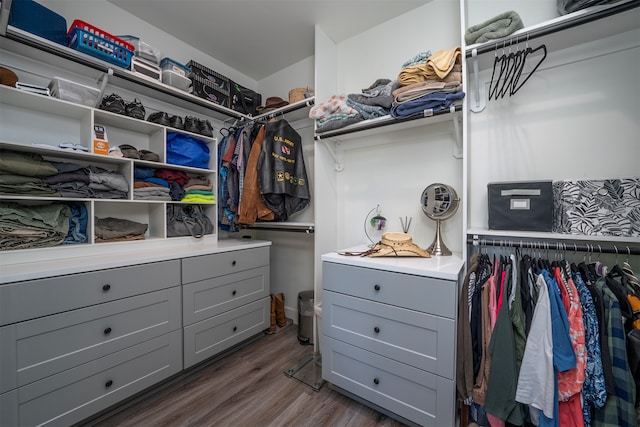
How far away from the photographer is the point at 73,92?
4.77 ft

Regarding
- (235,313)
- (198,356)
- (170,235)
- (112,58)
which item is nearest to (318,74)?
(112,58)

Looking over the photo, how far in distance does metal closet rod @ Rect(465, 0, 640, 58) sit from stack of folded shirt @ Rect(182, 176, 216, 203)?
2.12 m

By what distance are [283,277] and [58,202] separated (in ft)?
6.02

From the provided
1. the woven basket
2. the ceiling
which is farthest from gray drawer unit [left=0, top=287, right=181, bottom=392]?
the ceiling

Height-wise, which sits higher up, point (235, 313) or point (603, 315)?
point (603, 315)

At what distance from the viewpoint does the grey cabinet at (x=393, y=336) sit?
3.73ft

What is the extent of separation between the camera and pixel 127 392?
52.4 inches

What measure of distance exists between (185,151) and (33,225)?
3.27ft

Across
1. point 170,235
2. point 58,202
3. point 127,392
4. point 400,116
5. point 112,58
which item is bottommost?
point 127,392

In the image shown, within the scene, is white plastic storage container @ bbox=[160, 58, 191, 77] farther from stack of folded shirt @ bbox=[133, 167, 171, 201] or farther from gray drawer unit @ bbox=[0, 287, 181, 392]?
gray drawer unit @ bbox=[0, 287, 181, 392]

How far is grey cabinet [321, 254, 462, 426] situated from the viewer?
1.14 meters

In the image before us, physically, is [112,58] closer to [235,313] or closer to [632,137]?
[235,313]

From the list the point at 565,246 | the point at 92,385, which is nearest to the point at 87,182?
the point at 92,385

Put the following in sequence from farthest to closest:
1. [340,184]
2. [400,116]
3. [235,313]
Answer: [340,184] < [235,313] < [400,116]
